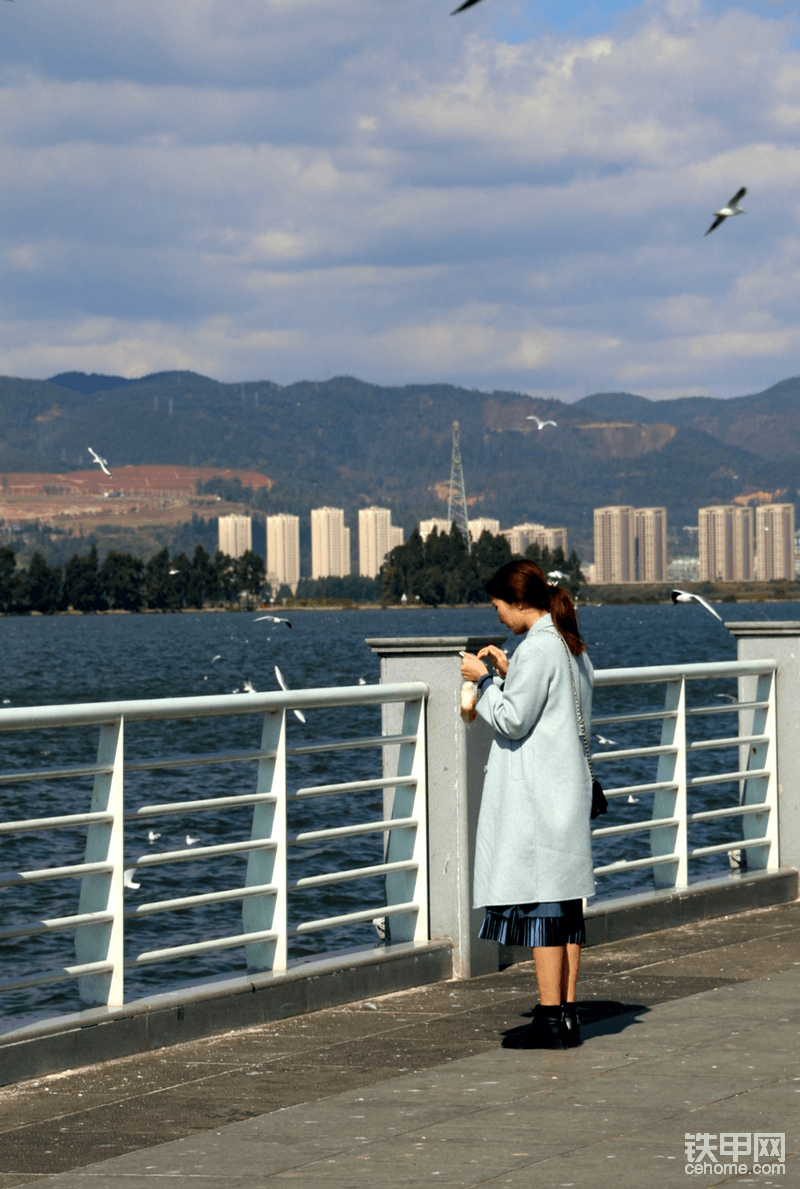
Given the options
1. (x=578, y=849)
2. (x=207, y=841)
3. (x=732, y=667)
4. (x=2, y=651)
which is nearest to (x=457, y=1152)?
(x=578, y=849)

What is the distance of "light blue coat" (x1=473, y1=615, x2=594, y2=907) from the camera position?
19.1 feet

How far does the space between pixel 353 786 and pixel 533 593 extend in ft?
4.96

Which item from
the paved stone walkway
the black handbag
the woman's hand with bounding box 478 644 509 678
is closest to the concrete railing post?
the paved stone walkway

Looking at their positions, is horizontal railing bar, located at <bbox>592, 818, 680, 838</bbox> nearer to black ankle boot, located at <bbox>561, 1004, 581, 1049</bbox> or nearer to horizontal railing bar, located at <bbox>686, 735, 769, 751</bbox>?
horizontal railing bar, located at <bbox>686, 735, 769, 751</bbox>

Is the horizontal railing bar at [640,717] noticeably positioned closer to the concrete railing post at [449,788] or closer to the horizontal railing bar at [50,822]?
the concrete railing post at [449,788]

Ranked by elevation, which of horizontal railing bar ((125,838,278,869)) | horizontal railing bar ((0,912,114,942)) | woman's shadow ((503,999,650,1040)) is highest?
horizontal railing bar ((125,838,278,869))

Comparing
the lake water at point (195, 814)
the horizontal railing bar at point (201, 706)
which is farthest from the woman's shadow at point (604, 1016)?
the lake water at point (195, 814)

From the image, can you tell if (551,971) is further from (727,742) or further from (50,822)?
(727,742)

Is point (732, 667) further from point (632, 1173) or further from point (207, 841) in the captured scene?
point (207, 841)

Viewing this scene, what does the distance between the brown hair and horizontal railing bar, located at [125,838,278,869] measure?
1.27 m

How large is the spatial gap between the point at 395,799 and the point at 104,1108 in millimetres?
2426

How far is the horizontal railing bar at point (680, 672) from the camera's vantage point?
313 inches

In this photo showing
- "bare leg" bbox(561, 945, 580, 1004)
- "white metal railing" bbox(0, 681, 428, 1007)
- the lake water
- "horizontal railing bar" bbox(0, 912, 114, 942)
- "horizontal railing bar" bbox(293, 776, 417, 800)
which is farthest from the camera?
the lake water

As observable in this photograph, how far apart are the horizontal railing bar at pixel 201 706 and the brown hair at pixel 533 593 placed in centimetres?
95
